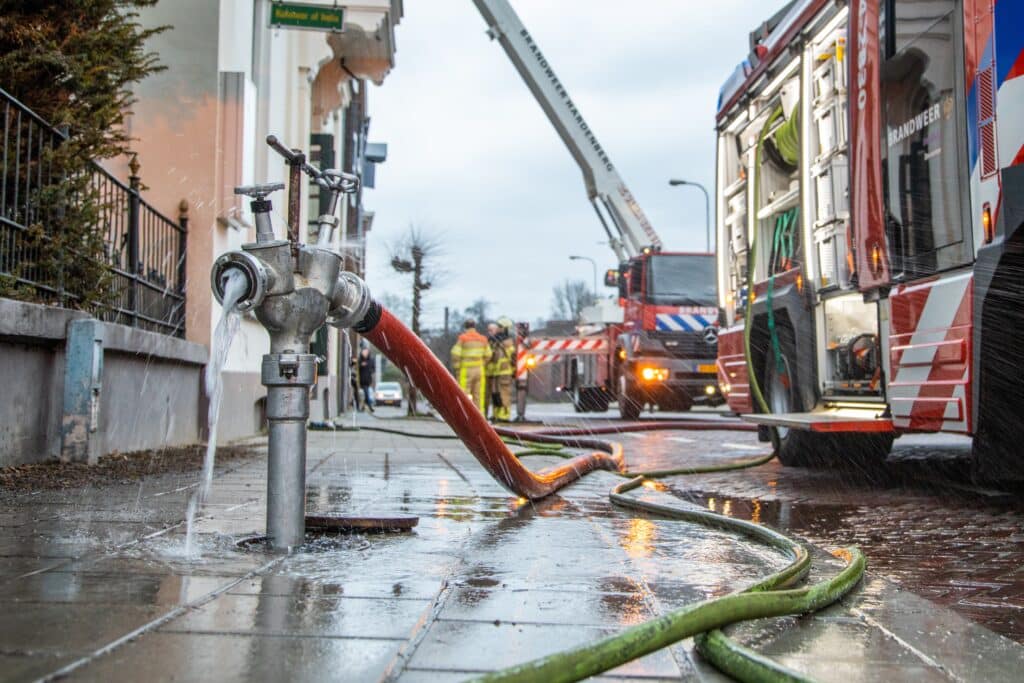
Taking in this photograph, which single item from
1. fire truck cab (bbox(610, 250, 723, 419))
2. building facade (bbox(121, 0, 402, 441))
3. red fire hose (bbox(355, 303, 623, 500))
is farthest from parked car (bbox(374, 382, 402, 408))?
red fire hose (bbox(355, 303, 623, 500))

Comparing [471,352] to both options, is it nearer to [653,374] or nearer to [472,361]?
[472,361]

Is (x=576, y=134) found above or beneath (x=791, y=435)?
above

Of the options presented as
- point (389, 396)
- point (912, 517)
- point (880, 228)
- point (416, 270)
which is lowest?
point (912, 517)

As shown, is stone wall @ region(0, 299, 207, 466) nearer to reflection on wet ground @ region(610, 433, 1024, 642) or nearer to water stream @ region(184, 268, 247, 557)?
water stream @ region(184, 268, 247, 557)

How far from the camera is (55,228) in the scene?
20.0 ft

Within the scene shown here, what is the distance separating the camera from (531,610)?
105 inches

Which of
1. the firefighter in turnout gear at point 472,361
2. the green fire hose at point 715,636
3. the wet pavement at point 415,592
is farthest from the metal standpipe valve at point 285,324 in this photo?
the firefighter in turnout gear at point 472,361

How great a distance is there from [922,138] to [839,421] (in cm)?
178

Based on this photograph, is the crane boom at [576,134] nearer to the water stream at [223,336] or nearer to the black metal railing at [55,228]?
the black metal railing at [55,228]

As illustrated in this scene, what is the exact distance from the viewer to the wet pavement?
7.06ft

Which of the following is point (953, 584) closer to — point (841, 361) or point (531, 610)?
point (531, 610)

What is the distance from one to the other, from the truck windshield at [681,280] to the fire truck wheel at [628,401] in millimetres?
1652

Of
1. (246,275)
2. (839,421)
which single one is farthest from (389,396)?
(246,275)

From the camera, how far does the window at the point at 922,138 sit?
221 inches
